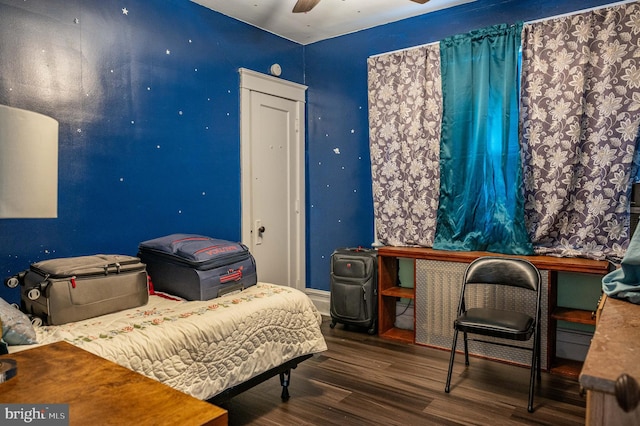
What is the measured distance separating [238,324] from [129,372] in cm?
107

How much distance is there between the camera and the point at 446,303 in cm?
353

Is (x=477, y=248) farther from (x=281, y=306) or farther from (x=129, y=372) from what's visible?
(x=129, y=372)

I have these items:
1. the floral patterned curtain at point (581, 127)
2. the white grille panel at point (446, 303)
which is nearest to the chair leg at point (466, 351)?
the white grille panel at point (446, 303)

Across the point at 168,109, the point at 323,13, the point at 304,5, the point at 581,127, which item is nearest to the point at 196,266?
the point at 168,109

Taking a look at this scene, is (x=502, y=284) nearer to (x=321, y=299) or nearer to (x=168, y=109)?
(x=321, y=299)

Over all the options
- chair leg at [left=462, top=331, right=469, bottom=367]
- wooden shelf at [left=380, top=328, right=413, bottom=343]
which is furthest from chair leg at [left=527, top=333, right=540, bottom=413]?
wooden shelf at [left=380, top=328, right=413, bottom=343]

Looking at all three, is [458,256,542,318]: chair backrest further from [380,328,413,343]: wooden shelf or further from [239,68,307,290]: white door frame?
[239,68,307,290]: white door frame

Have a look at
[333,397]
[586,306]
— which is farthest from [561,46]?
[333,397]

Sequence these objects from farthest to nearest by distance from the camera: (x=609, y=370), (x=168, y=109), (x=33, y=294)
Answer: (x=168, y=109) → (x=33, y=294) → (x=609, y=370)

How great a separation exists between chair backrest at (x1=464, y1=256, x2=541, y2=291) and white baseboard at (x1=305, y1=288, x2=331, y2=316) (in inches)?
70.7

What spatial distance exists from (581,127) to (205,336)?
2847 millimetres

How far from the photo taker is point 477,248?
3629mm

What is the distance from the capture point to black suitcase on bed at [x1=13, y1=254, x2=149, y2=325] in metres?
2.09

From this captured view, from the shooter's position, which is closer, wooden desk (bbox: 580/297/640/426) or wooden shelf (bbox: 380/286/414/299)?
wooden desk (bbox: 580/297/640/426)
